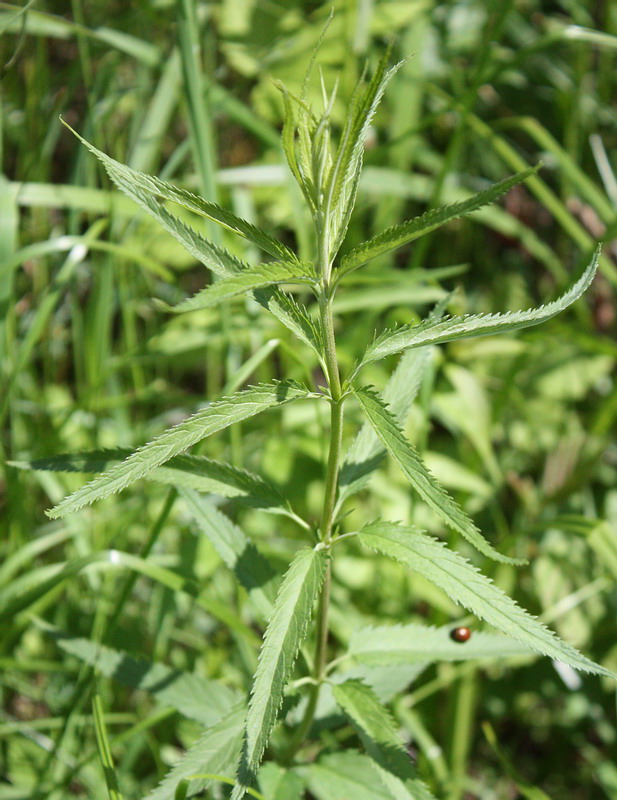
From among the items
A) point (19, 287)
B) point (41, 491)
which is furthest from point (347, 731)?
point (19, 287)

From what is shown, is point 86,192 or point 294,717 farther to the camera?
point 86,192

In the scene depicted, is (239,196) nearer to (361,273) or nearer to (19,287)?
(361,273)

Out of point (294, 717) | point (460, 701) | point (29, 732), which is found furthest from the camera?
point (460, 701)

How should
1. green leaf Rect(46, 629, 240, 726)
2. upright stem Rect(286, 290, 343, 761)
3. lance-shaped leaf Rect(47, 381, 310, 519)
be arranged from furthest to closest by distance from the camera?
1. green leaf Rect(46, 629, 240, 726)
2. upright stem Rect(286, 290, 343, 761)
3. lance-shaped leaf Rect(47, 381, 310, 519)

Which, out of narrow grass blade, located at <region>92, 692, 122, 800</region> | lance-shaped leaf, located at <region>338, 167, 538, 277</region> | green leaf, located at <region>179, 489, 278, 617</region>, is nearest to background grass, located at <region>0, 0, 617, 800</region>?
narrow grass blade, located at <region>92, 692, 122, 800</region>

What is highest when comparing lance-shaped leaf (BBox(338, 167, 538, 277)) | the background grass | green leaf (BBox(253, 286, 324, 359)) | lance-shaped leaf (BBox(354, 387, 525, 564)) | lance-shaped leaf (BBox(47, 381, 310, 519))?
lance-shaped leaf (BBox(338, 167, 538, 277))

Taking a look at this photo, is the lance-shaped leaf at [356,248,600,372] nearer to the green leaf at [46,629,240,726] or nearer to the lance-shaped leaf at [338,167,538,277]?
the lance-shaped leaf at [338,167,538,277]
